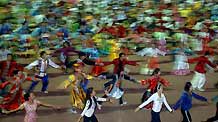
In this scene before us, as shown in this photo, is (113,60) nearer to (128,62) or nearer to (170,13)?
(128,62)

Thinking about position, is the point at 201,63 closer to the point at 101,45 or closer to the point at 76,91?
the point at 101,45

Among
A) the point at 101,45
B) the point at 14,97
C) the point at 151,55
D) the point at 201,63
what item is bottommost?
the point at 14,97

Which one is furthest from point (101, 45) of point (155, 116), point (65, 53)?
point (155, 116)

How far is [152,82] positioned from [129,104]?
384 millimetres

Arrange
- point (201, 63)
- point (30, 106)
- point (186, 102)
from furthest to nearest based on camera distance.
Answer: point (201, 63)
point (186, 102)
point (30, 106)

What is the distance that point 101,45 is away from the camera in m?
5.99

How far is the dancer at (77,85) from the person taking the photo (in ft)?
19.4

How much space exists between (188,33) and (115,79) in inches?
42.9

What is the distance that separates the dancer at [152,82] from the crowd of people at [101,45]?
0.04ft

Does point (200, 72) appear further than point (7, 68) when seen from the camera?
Yes

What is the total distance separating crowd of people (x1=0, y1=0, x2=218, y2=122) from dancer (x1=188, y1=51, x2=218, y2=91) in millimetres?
12

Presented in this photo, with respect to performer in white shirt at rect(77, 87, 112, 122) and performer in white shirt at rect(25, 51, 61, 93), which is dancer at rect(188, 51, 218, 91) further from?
performer in white shirt at rect(25, 51, 61, 93)

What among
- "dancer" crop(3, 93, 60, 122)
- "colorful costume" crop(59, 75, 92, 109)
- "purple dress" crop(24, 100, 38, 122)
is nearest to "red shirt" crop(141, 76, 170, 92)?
"colorful costume" crop(59, 75, 92, 109)

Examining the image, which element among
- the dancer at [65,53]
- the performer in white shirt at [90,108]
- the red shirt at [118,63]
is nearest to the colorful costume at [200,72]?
the red shirt at [118,63]
